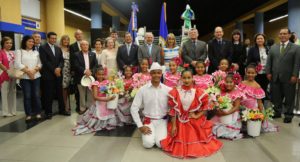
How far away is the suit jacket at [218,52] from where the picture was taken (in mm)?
5031

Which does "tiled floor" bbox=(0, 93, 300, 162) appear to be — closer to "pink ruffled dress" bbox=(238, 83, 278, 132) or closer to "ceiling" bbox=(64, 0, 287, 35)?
"pink ruffled dress" bbox=(238, 83, 278, 132)

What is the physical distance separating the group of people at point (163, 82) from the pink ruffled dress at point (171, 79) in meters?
0.02

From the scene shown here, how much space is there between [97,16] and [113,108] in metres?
10.3

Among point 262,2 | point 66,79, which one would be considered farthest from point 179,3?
point 66,79

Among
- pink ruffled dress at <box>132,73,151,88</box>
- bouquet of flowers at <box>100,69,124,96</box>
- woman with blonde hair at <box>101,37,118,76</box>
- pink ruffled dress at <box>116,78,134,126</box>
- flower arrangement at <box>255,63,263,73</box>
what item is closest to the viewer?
bouquet of flowers at <box>100,69,124,96</box>

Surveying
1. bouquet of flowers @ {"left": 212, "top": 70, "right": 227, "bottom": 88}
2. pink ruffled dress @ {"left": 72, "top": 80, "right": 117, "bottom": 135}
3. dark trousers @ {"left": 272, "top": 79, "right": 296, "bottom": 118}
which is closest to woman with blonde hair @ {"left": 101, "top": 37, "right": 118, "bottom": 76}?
pink ruffled dress @ {"left": 72, "top": 80, "right": 117, "bottom": 135}

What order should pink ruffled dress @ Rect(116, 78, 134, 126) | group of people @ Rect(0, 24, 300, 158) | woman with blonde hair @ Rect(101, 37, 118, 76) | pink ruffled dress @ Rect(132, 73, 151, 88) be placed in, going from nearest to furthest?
group of people @ Rect(0, 24, 300, 158), pink ruffled dress @ Rect(132, 73, 151, 88), pink ruffled dress @ Rect(116, 78, 134, 126), woman with blonde hair @ Rect(101, 37, 118, 76)

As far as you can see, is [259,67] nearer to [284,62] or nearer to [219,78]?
[284,62]

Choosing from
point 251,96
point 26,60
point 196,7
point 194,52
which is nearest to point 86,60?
point 26,60

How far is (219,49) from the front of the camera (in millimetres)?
5043

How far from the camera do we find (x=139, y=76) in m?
4.50

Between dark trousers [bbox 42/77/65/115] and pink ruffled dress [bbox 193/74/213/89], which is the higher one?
pink ruffled dress [bbox 193/74/213/89]

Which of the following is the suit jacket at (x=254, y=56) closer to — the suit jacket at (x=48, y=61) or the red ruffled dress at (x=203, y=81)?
the red ruffled dress at (x=203, y=81)

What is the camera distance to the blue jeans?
4684 mm
